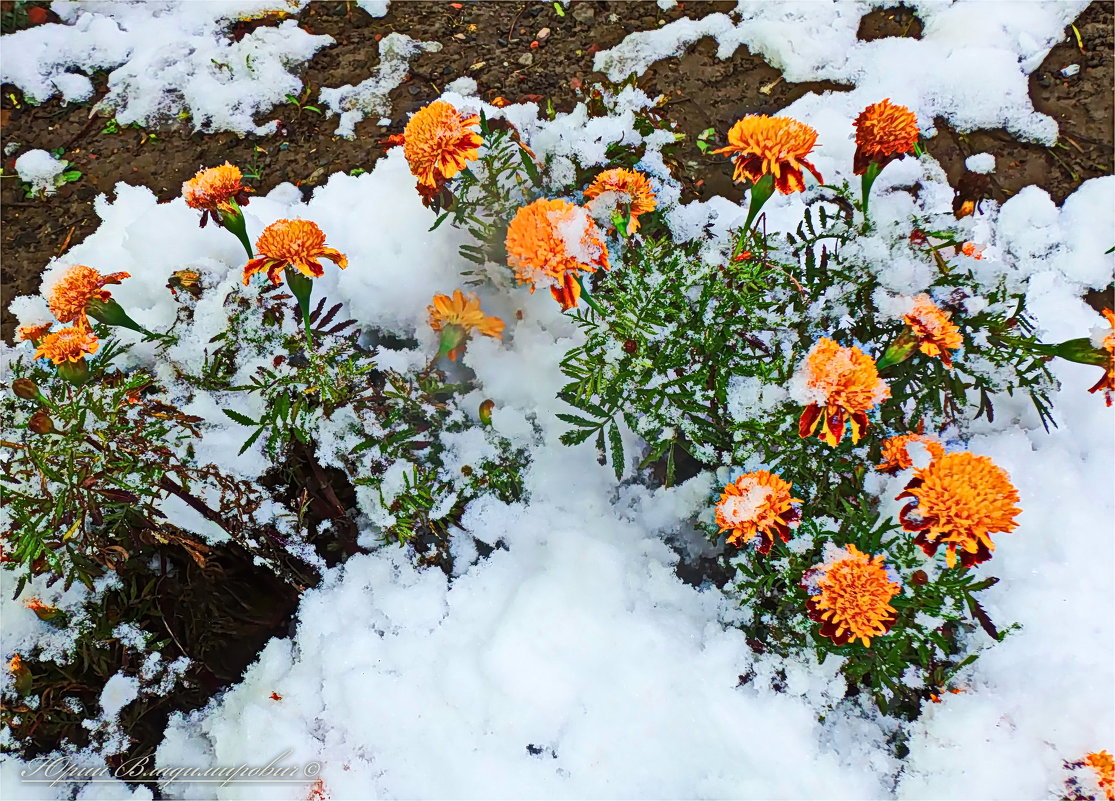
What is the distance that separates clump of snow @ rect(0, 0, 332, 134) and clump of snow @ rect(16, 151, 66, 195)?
284 millimetres

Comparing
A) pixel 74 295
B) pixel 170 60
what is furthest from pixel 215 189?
pixel 170 60

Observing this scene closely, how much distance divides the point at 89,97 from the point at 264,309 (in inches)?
66.0

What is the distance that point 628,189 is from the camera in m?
1.62

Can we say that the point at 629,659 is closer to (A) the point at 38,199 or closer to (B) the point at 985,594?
(B) the point at 985,594

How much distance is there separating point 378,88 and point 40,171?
1250 millimetres

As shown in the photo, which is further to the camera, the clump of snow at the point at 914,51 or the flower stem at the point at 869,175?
the clump of snow at the point at 914,51

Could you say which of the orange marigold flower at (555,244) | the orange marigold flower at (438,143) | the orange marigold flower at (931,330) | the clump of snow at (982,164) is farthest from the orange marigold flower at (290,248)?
the clump of snow at (982,164)

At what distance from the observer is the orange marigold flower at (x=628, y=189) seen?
160 cm

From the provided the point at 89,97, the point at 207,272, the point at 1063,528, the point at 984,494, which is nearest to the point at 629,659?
the point at 984,494

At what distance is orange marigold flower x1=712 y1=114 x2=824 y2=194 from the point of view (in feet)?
4.59

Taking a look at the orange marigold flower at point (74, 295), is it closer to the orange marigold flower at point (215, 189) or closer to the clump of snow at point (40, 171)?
the orange marigold flower at point (215, 189)

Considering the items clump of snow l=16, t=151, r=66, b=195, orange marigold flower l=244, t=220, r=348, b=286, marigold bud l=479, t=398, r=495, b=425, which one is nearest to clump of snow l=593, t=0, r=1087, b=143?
marigold bud l=479, t=398, r=495, b=425

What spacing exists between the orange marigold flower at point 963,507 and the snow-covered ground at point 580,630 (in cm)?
41

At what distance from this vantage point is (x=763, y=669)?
5.52 ft
